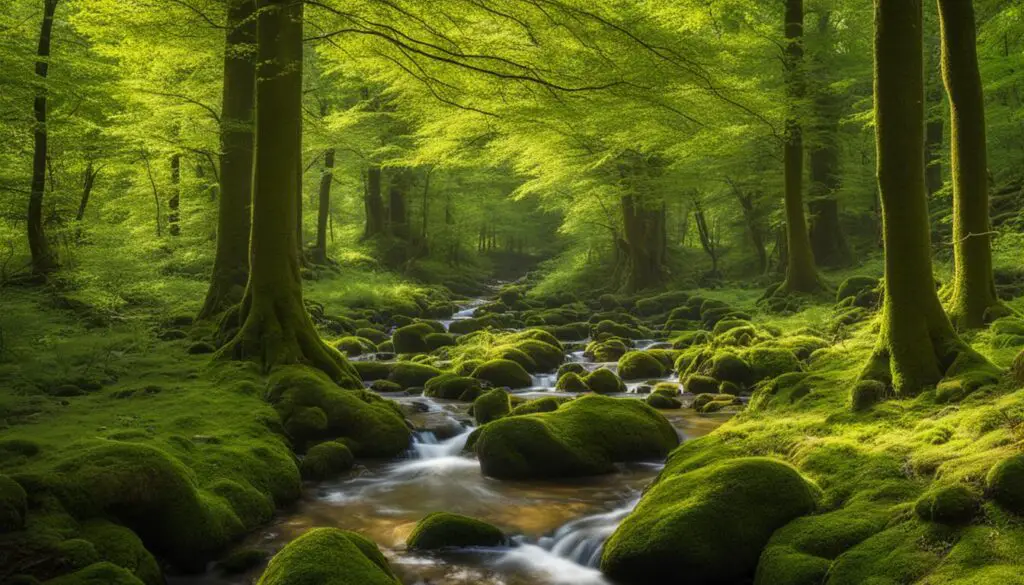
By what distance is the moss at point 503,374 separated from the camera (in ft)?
48.2

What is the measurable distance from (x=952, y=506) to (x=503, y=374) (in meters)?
10.4

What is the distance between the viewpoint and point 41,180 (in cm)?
1462

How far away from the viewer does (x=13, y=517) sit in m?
5.12

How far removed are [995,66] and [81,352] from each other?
18.3 metres

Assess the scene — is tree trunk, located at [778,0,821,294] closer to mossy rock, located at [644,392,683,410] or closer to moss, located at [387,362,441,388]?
mossy rock, located at [644,392,683,410]

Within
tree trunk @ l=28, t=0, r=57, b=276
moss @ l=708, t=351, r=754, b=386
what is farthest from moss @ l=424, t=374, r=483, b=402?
tree trunk @ l=28, t=0, r=57, b=276

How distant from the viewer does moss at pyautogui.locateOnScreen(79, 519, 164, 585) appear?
5.43m

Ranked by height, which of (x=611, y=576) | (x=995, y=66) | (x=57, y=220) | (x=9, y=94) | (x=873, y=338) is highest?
(x=995, y=66)

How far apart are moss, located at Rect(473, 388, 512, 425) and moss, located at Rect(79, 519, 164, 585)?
611cm

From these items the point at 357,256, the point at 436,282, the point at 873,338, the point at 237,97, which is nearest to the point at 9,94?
the point at 237,97

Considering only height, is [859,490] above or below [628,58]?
below

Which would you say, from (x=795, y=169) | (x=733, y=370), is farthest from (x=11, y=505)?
(x=795, y=169)

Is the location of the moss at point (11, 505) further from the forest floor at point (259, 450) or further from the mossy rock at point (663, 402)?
the mossy rock at point (663, 402)

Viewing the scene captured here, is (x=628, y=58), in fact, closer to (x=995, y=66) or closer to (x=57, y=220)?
(x=995, y=66)
